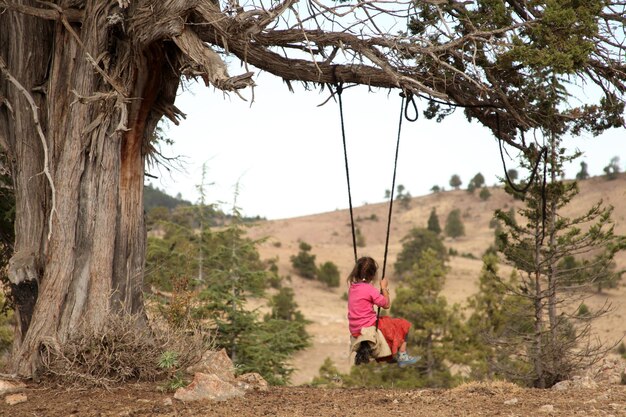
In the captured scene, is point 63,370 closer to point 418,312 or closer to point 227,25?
point 227,25

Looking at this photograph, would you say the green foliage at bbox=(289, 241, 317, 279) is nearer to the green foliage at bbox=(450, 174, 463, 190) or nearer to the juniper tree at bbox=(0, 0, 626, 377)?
the green foliage at bbox=(450, 174, 463, 190)

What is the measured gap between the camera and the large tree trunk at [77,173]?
25.9 feet

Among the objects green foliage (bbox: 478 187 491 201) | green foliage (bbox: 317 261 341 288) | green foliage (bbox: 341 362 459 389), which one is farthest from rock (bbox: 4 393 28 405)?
green foliage (bbox: 478 187 491 201)

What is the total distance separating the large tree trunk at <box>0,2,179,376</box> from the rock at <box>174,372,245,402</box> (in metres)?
1.20

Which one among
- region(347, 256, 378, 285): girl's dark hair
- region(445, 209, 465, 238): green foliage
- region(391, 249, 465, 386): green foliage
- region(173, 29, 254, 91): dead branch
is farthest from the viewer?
region(445, 209, 465, 238): green foliage

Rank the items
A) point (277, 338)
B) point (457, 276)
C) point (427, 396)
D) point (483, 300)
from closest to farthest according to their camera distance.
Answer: point (427, 396) < point (277, 338) < point (483, 300) < point (457, 276)

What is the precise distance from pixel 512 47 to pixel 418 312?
20.5 metres

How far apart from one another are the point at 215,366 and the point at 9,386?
7.73 ft

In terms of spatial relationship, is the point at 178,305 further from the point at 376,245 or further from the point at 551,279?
the point at 376,245

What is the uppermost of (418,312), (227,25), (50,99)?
(227,25)

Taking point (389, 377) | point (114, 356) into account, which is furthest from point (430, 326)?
point (114, 356)

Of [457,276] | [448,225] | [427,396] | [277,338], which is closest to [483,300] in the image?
[277,338]

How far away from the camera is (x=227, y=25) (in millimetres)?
7598

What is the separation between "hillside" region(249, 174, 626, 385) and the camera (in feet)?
138
